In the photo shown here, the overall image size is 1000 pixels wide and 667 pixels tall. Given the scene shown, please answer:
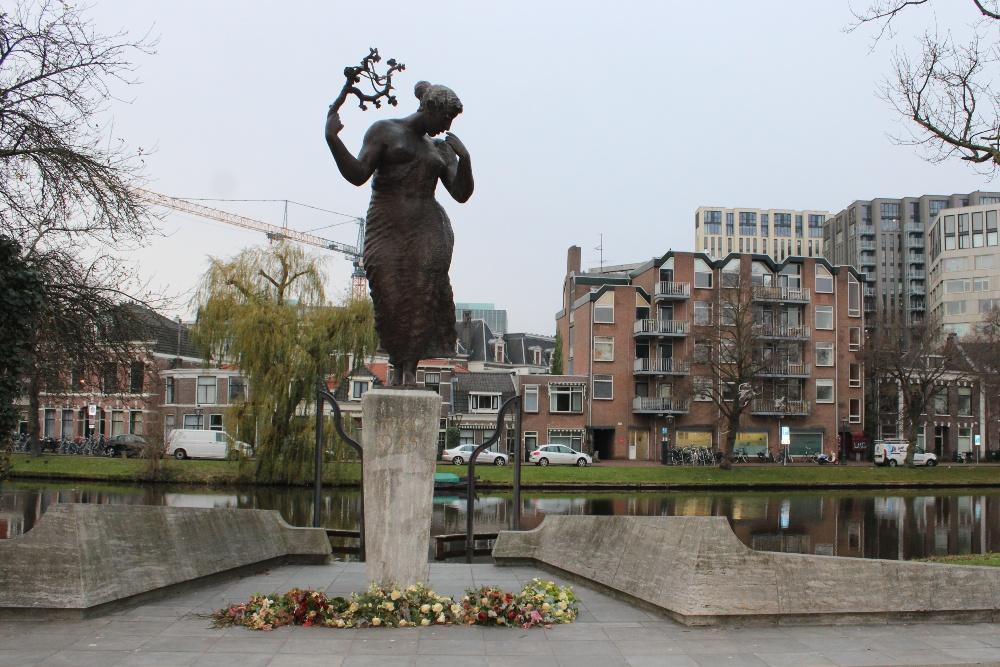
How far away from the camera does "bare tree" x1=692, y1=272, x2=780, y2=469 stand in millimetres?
46156

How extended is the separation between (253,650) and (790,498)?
115 ft

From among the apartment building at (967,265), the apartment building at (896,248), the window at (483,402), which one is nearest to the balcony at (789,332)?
the window at (483,402)

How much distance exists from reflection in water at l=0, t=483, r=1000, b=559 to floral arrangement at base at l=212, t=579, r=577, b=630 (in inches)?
539

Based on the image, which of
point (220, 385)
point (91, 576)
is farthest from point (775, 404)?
point (91, 576)

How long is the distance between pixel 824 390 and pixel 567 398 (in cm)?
1836

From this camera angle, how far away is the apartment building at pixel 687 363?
186 ft

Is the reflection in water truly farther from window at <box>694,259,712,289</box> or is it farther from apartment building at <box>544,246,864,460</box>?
window at <box>694,259,712,289</box>

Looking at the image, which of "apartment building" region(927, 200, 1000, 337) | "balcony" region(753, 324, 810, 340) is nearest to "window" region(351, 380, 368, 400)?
"balcony" region(753, 324, 810, 340)

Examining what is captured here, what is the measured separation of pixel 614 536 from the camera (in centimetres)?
927

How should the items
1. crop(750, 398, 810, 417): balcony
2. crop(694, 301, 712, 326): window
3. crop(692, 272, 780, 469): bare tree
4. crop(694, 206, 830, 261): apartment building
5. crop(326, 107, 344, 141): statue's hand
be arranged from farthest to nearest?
crop(694, 206, 830, 261): apartment building → crop(694, 301, 712, 326): window → crop(750, 398, 810, 417): balcony → crop(692, 272, 780, 469): bare tree → crop(326, 107, 344, 141): statue's hand

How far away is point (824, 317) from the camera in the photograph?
198 ft

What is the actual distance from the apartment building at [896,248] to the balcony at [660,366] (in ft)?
216

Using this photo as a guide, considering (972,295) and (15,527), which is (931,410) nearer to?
(972,295)

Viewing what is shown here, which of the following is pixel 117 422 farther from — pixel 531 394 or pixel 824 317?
pixel 824 317
